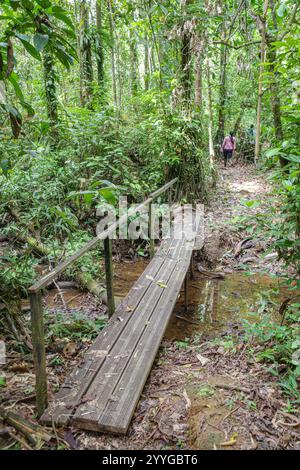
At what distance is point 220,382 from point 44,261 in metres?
3.60

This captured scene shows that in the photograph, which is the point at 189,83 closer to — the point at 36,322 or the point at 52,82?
the point at 52,82

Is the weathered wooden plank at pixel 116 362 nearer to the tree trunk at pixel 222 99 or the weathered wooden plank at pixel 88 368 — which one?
the weathered wooden plank at pixel 88 368

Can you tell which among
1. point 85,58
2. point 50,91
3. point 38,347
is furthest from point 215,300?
point 85,58

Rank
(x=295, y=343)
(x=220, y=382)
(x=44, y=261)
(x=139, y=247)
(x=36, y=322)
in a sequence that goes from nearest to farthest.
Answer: (x=36, y=322)
(x=295, y=343)
(x=220, y=382)
(x=44, y=261)
(x=139, y=247)

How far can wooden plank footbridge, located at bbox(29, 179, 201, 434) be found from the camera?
2203mm

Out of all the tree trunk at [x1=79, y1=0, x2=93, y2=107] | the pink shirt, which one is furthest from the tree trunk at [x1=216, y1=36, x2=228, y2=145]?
the tree trunk at [x1=79, y1=0, x2=93, y2=107]

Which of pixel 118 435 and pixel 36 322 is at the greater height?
pixel 36 322

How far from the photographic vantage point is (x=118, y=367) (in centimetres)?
271

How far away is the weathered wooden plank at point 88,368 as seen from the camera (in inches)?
90.1

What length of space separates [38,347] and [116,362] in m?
0.78

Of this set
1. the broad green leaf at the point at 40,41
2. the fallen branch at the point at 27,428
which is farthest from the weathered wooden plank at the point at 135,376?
the broad green leaf at the point at 40,41
